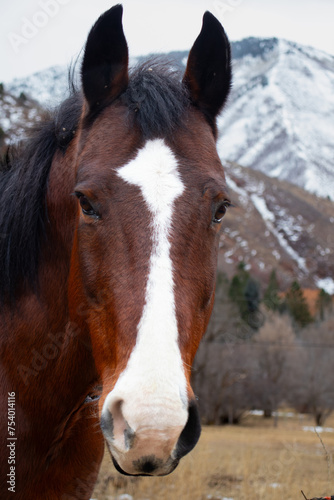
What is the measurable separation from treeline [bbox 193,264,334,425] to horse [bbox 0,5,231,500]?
34434 millimetres

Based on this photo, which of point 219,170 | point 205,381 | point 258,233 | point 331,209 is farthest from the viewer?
point 258,233

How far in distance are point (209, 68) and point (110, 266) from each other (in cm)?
141

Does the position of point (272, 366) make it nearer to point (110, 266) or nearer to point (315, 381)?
point (315, 381)

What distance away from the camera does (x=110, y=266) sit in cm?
233

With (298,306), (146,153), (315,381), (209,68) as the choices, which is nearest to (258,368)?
(315,381)

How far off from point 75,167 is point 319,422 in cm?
4364

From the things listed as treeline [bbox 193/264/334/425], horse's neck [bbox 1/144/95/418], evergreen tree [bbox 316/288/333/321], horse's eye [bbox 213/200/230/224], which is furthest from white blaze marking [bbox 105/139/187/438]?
evergreen tree [bbox 316/288/333/321]

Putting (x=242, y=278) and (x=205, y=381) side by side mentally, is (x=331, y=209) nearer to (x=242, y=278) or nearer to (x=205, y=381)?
(x=242, y=278)

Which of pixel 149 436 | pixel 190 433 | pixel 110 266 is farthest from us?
pixel 110 266

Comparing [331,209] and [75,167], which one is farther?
[331,209]

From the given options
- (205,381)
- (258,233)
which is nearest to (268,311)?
(205,381)

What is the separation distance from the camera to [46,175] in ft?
10.1

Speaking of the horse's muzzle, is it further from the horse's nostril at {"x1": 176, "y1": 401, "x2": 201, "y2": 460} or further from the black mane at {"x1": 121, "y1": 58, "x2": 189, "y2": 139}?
the black mane at {"x1": 121, "y1": 58, "x2": 189, "y2": 139}

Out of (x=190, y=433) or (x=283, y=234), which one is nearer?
(x=190, y=433)
